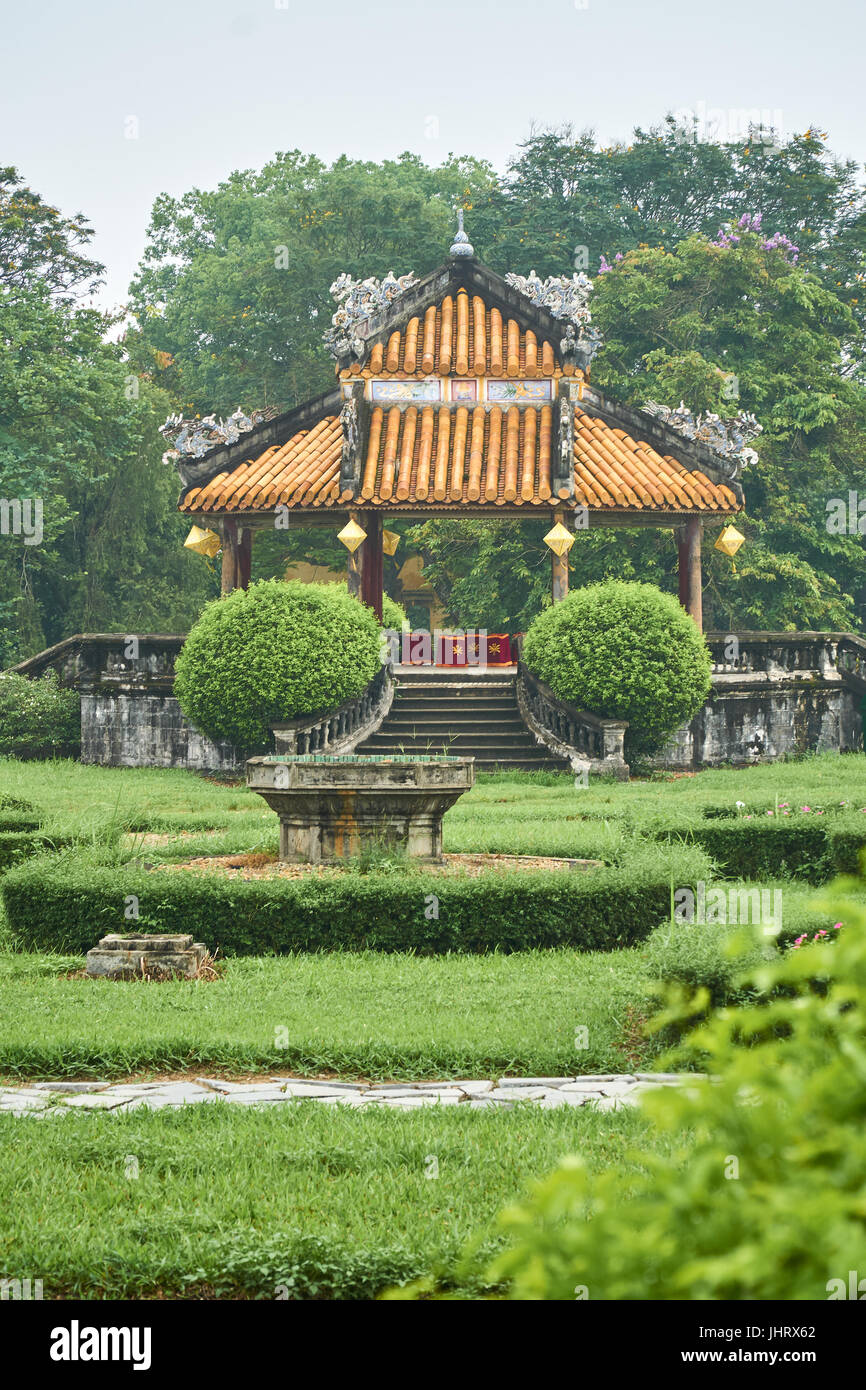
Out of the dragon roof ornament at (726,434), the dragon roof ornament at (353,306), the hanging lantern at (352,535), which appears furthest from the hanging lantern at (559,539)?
the dragon roof ornament at (353,306)

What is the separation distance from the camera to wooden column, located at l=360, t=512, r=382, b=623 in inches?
912

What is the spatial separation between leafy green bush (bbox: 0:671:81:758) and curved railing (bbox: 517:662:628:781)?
7710 millimetres

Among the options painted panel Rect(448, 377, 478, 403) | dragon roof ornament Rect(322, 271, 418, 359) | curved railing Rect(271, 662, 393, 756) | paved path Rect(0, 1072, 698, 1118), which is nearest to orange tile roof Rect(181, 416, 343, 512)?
dragon roof ornament Rect(322, 271, 418, 359)

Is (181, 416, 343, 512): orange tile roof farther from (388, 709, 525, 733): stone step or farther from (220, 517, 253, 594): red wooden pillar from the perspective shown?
(388, 709, 525, 733): stone step

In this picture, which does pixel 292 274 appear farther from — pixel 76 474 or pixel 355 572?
pixel 355 572

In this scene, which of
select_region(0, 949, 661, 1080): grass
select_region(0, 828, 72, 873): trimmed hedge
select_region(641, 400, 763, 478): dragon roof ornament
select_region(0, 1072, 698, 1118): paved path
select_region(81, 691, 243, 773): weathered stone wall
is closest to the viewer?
select_region(0, 1072, 698, 1118): paved path

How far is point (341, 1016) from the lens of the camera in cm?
794

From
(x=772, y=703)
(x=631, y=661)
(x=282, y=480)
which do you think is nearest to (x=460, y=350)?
(x=282, y=480)

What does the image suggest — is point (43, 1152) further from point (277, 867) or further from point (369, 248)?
point (369, 248)

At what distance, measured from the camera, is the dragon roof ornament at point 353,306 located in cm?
2344

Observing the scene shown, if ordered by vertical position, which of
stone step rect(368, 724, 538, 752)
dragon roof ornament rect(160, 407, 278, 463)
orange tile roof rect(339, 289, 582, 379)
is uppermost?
orange tile roof rect(339, 289, 582, 379)

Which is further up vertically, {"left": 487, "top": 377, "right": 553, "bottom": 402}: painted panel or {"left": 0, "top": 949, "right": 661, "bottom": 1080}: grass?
{"left": 487, "top": 377, "right": 553, "bottom": 402}: painted panel

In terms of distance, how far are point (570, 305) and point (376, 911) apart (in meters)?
16.2
